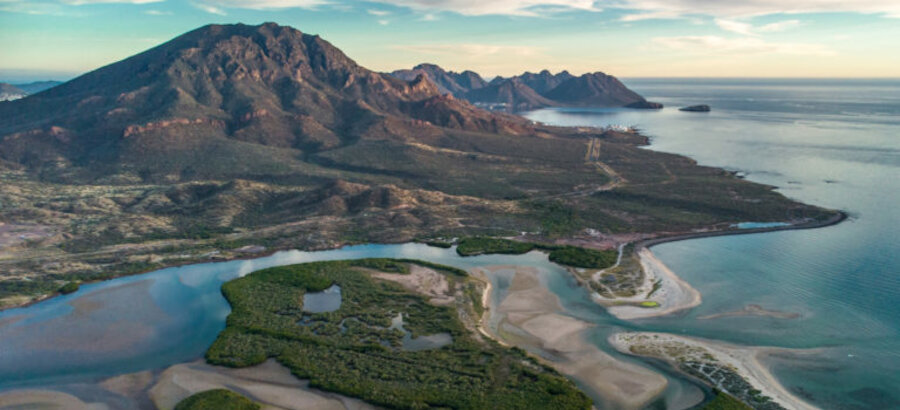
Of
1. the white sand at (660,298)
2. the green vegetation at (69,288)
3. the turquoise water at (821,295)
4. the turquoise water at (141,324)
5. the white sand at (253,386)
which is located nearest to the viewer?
the white sand at (253,386)

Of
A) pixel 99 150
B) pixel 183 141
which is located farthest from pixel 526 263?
pixel 99 150

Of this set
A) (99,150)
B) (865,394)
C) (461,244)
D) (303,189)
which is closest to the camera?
(865,394)

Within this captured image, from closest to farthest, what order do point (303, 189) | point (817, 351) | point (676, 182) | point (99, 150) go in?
point (817, 351)
point (303, 189)
point (676, 182)
point (99, 150)

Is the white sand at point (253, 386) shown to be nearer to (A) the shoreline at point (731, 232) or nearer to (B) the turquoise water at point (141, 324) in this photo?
(B) the turquoise water at point (141, 324)

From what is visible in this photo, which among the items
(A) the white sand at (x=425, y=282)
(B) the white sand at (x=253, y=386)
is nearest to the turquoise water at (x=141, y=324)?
(B) the white sand at (x=253, y=386)

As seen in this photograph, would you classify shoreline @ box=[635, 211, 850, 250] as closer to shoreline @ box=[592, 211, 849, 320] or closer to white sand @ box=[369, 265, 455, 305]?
shoreline @ box=[592, 211, 849, 320]

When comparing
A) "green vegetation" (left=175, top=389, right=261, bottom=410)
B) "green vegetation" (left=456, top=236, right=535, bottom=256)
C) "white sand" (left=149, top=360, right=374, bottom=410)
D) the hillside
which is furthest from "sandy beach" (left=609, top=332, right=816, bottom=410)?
the hillside

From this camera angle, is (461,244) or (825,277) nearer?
(825,277)

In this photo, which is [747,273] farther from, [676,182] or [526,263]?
[676,182]
